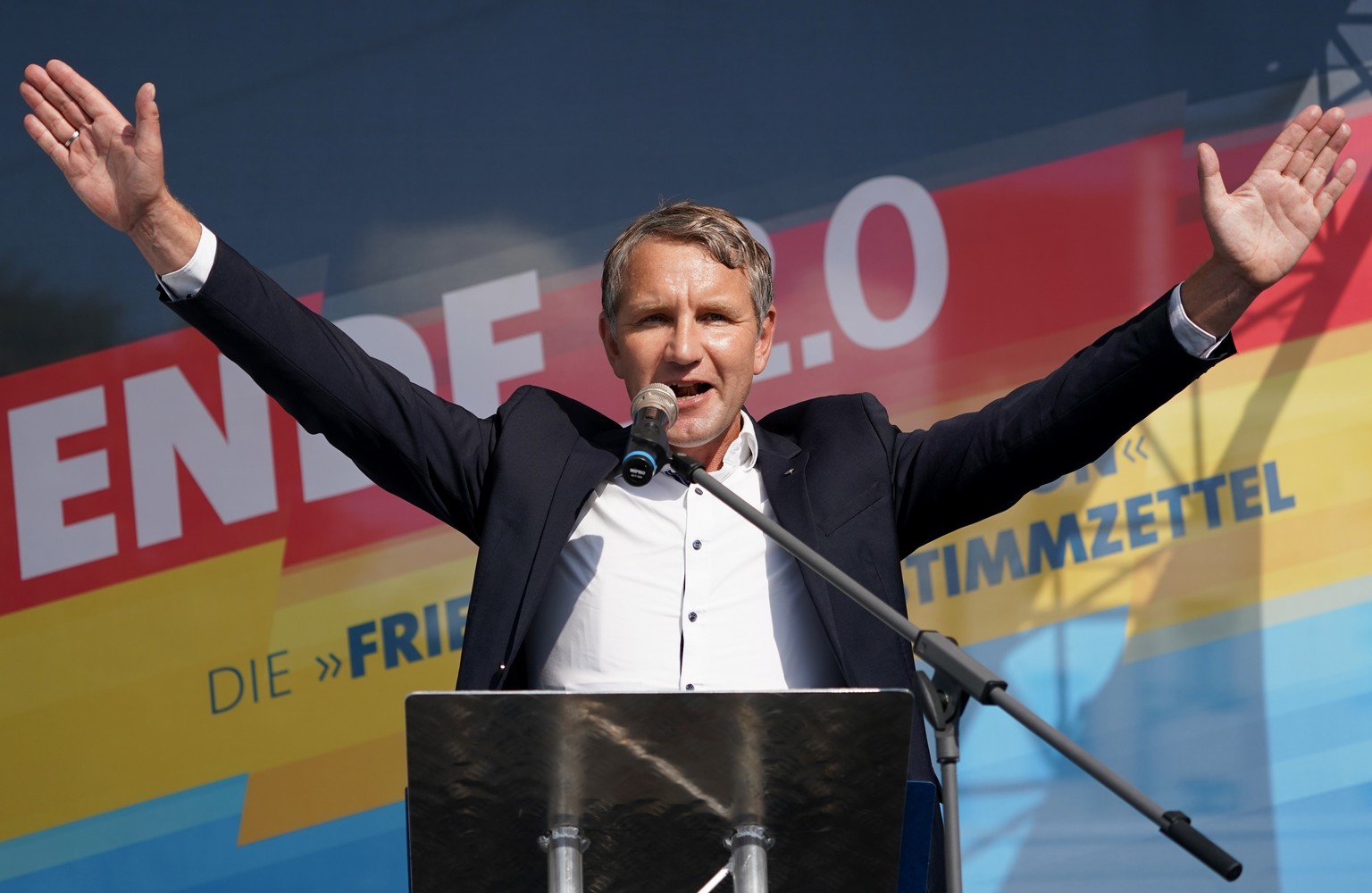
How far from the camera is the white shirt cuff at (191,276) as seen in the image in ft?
6.26

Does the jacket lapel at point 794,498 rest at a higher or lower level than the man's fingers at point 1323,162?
lower

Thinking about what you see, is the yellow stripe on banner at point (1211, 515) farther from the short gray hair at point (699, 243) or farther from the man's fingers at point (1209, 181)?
the man's fingers at point (1209, 181)

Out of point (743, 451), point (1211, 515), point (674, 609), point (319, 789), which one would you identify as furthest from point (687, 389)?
point (1211, 515)

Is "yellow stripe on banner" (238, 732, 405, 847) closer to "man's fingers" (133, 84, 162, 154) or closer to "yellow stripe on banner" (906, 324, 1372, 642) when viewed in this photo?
"yellow stripe on banner" (906, 324, 1372, 642)

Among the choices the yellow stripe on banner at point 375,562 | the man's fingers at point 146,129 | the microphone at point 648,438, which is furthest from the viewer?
the yellow stripe on banner at point 375,562

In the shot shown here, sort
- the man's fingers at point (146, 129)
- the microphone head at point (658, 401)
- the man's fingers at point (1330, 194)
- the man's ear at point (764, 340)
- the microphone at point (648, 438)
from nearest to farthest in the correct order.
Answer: the microphone at point (648, 438) → the microphone head at point (658, 401) → the man's fingers at point (146, 129) → the man's fingers at point (1330, 194) → the man's ear at point (764, 340)

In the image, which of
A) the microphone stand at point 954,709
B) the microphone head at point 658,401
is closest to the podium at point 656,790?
the microphone stand at point 954,709

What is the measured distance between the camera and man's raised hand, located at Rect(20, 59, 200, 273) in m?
1.88

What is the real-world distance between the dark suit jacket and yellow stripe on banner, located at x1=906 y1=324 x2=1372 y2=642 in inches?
56.3

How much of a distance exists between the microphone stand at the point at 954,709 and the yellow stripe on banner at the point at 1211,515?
2.01 meters

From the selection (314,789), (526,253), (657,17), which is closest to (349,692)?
(314,789)

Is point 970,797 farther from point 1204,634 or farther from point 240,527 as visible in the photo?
point 240,527

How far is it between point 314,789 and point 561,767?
220 cm

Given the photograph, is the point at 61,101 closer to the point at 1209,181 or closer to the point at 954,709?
the point at 954,709
